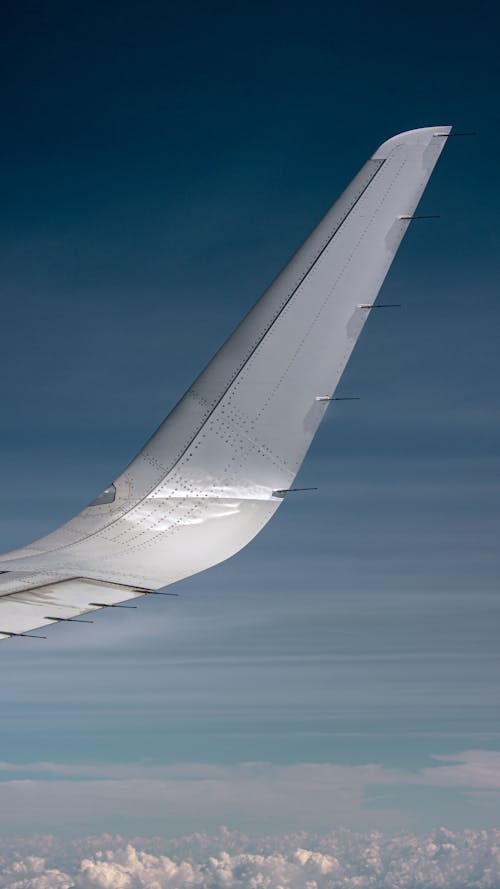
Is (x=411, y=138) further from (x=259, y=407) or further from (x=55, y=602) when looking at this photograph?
(x=55, y=602)

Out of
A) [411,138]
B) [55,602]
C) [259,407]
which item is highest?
[411,138]

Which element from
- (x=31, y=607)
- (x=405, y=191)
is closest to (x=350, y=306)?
(x=405, y=191)

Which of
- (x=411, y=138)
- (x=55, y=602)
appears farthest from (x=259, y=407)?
(x=411, y=138)

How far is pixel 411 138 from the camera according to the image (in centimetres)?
1074

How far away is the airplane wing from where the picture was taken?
991 cm

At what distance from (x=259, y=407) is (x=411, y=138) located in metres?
3.91

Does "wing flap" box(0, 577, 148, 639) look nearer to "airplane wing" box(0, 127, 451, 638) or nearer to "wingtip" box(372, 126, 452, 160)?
"airplane wing" box(0, 127, 451, 638)

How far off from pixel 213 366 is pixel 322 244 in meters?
1.88

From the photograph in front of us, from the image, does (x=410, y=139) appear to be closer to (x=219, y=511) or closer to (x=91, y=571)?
(x=219, y=511)

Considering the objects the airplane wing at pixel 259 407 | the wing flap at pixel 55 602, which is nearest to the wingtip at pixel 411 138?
the airplane wing at pixel 259 407

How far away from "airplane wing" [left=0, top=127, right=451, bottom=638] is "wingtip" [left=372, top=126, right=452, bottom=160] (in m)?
0.63

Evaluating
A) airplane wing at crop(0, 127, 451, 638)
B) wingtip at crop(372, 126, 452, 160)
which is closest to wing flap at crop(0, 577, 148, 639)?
airplane wing at crop(0, 127, 451, 638)

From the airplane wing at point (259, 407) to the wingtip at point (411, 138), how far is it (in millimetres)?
630

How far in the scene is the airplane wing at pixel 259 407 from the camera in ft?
32.5
